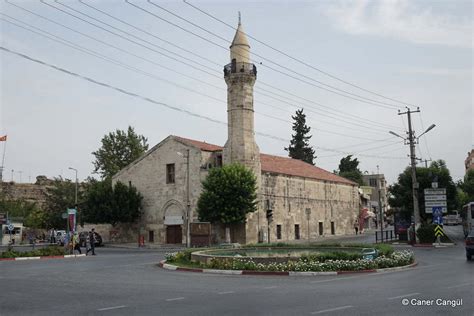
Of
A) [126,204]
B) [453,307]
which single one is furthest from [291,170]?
[453,307]

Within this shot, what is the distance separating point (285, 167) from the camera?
174 feet

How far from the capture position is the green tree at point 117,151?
2635 inches

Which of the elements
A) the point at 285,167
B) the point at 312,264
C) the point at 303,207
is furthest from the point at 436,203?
the point at 285,167

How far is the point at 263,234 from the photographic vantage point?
1731 inches

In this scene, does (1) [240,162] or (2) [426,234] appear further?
(1) [240,162]

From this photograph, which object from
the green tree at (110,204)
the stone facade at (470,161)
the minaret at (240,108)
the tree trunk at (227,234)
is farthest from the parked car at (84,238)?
the stone facade at (470,161)

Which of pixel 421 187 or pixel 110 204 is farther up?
pixel 421 187

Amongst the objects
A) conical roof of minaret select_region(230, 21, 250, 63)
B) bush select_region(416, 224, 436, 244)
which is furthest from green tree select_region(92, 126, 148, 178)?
bush select_region(416, 224, 436, 244)

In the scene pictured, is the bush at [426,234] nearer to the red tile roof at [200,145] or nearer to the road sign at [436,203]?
the road sign at [436,203]

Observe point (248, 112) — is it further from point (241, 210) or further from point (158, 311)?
point (158, 311)

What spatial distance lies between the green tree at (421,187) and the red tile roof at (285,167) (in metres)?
10.4

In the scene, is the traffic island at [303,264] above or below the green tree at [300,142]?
below

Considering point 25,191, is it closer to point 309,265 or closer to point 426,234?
point 426,234

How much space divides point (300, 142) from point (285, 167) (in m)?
33.3
